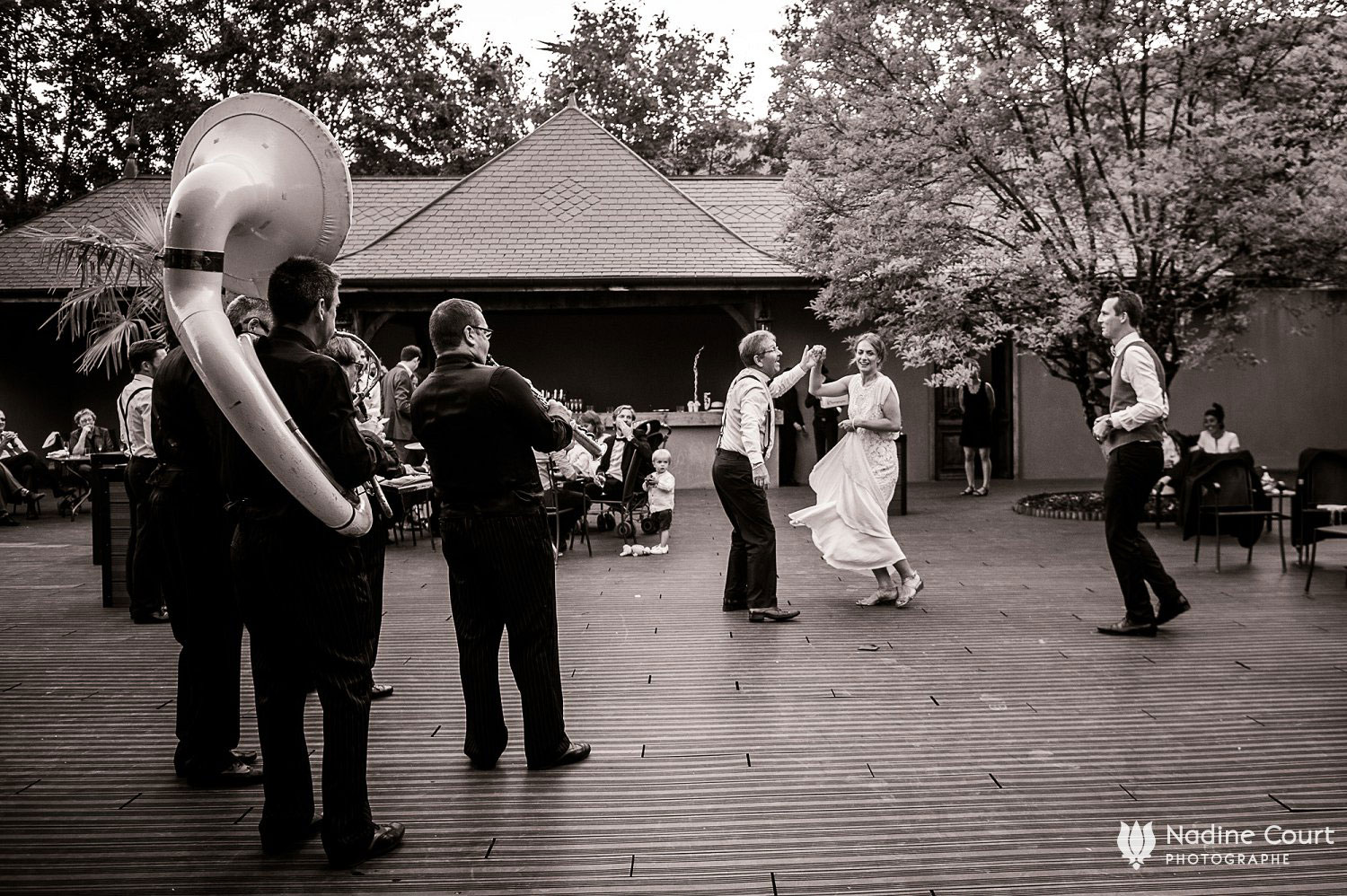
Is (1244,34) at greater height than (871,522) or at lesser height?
greater

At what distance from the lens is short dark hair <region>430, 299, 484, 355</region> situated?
454cm

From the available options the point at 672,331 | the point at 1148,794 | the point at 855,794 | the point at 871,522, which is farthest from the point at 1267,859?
the point at 672,331

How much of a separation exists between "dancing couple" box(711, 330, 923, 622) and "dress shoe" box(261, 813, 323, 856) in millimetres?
4067

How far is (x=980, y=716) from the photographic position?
5.21 meters

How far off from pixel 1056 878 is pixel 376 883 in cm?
212

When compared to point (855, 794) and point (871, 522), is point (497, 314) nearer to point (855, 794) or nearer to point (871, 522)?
point (871, 522)

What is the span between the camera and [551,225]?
18.7 metres

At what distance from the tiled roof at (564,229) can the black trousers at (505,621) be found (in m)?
12.9

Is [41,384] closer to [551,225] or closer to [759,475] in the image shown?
[551,225]

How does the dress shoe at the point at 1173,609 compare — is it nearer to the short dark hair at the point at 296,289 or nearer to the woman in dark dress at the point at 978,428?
the short dark hair at the point at 296,289

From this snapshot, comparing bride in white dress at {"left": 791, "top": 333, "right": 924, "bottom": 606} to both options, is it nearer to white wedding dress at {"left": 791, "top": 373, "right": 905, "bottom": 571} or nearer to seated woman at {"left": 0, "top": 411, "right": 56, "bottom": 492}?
white wedding dress at {"left": 791, "top": 373, "right": 905, "bottom": 571}

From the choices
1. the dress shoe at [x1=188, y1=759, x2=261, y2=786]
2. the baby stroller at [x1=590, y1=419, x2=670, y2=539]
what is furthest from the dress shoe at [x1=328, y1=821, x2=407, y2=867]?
the baby stroller at [x1=590, y1=419, x2=670, y2=539]

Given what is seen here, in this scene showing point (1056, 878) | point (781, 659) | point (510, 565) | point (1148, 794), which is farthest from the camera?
point (781, 659)

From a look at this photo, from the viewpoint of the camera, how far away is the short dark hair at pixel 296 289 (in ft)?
12.0
